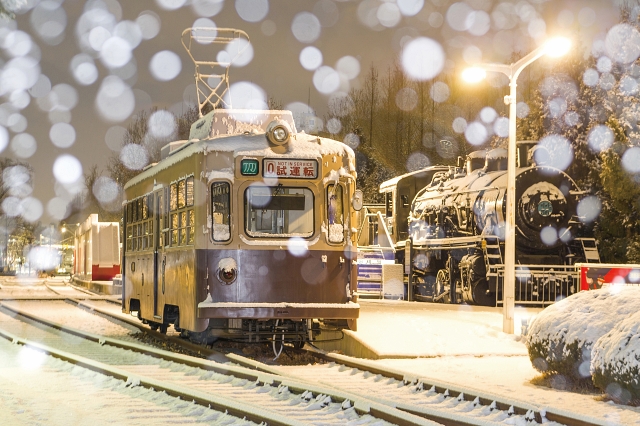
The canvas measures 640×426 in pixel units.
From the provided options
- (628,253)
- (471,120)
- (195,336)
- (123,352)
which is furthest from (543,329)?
(471,120)

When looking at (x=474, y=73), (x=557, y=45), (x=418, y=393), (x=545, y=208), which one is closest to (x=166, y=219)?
(x=418, y=393)

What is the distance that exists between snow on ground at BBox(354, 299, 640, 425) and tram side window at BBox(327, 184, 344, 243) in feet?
6.53

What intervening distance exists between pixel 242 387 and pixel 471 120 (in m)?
57.2

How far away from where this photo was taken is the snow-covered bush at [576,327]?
10516 mm

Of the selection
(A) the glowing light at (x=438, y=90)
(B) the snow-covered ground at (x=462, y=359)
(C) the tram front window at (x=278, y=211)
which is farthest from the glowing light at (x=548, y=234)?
(A) the glowing light at (x=438, y=90)

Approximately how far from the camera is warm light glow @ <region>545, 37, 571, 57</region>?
49.6 ft

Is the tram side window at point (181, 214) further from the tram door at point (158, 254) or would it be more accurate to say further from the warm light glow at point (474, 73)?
the warm light glow at point (474, 73)

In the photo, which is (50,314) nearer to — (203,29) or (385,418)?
(203,29)

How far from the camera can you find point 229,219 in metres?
12.2

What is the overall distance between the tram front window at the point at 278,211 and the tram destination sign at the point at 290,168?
182mm

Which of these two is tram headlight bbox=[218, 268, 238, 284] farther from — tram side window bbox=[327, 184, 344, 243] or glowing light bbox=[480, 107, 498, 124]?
glowing light bbox=[480, 107, 498, 124]

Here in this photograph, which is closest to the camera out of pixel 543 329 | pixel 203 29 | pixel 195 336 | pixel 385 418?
pixel 385 418

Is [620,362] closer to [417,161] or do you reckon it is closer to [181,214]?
[181,214]

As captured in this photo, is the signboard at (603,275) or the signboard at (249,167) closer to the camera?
the signboard at (249,167)
